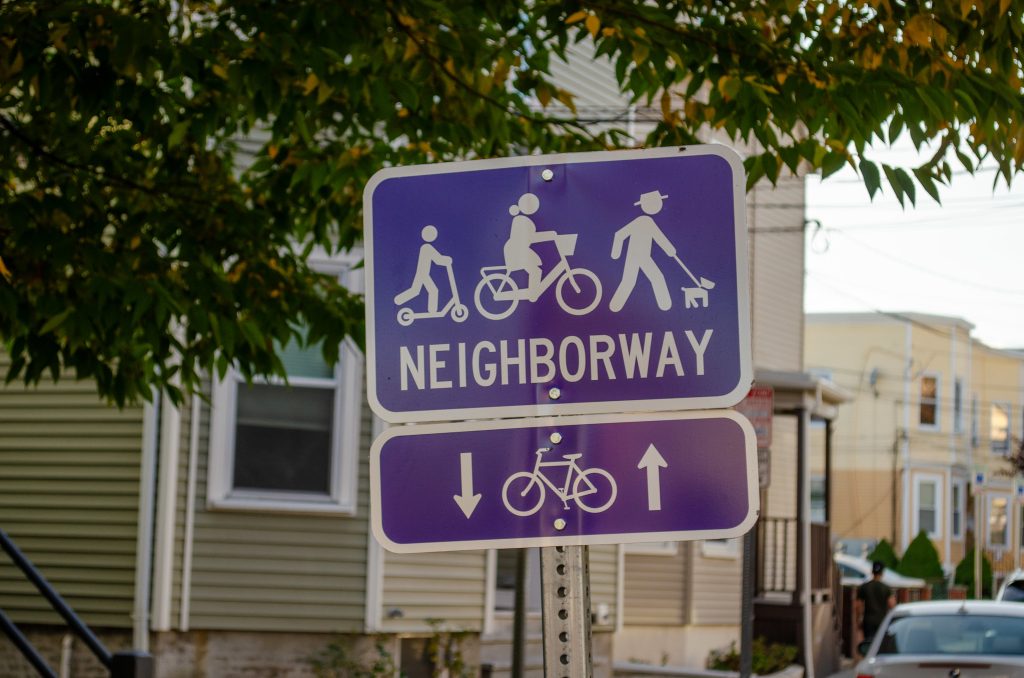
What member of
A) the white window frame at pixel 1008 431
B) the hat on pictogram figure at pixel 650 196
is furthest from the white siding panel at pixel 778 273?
the white window frame at pixel 1008 431

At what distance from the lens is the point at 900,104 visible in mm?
5695

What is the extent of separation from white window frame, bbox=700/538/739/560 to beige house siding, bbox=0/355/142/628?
29.9ft

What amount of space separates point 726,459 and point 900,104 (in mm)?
3305

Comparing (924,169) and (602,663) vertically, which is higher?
(924,169)

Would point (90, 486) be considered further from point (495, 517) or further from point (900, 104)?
point (495, 517)

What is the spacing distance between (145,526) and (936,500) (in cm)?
4020

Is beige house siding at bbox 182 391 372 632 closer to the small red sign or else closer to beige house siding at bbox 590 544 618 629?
beige house siding at bbox 590 544 618 629

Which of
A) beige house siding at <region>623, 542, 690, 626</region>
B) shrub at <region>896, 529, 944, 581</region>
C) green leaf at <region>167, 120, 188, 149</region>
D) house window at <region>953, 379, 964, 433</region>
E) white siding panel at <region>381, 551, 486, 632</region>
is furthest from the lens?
house window at <region>953, 379, 964, 433</region>

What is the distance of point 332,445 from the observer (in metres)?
12.7


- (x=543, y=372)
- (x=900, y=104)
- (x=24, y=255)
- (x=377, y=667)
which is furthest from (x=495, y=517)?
(x=377, y=667)

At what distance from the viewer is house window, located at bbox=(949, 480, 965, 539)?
48.3 meters

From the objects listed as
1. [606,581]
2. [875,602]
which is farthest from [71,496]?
[875,602]

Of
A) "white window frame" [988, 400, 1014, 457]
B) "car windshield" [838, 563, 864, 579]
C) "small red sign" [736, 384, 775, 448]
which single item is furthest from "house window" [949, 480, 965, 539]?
"small red sign" [736, 384, 775, 448]

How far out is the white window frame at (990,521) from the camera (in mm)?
51094
